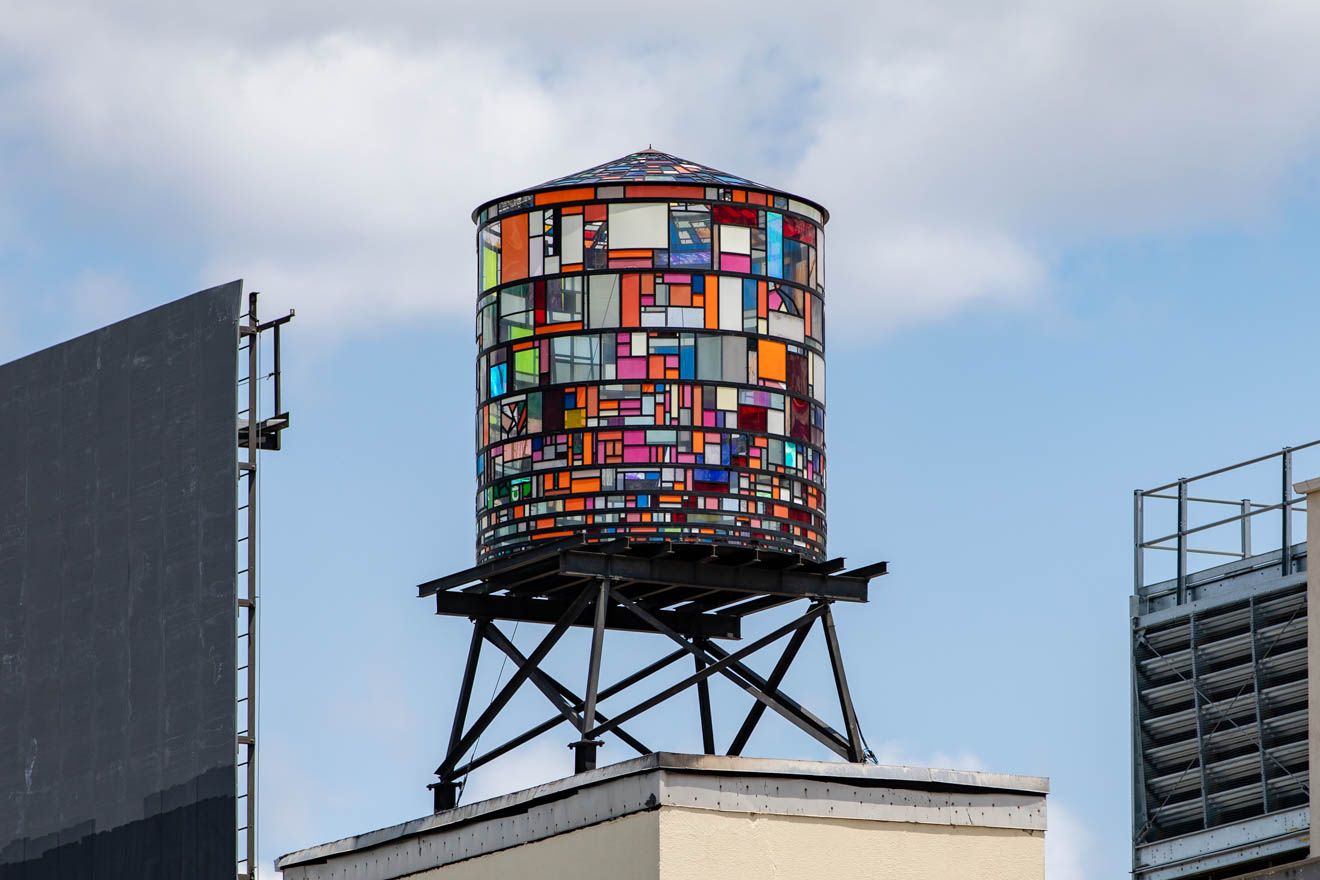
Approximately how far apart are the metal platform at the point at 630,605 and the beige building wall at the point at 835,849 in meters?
2.49

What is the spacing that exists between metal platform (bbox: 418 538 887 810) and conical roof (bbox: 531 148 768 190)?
3.94 meters

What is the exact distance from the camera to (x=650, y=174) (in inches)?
1344

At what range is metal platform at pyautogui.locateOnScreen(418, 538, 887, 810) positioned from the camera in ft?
109

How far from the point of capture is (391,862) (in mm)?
33531

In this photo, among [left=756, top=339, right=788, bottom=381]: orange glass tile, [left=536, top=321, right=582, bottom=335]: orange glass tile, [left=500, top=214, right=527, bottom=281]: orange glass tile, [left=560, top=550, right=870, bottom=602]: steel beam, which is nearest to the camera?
[left=560, top=550, right=870, bottom=602]: steel beam

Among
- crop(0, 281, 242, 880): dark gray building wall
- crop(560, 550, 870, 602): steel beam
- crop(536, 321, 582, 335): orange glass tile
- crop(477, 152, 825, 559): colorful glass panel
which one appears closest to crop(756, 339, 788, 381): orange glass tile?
crop(477, 152, 825, 559): colorful glass panel

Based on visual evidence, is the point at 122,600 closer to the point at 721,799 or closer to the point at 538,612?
the point at 538,612

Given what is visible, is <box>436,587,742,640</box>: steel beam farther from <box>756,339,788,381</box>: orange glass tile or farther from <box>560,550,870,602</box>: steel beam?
<box>756,339,788,381</box>: orange glass tile

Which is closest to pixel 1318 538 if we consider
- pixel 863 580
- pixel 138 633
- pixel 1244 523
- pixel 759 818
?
pixel 1244 523

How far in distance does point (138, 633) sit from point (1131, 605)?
1417cm

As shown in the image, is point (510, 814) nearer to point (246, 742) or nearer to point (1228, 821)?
point (246, 742)

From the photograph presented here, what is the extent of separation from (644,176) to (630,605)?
458 centimetres

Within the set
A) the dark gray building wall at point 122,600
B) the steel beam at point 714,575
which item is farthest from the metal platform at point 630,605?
the dark gray building wall at point 122,600

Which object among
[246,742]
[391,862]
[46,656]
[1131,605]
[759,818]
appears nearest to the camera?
[759,818]
